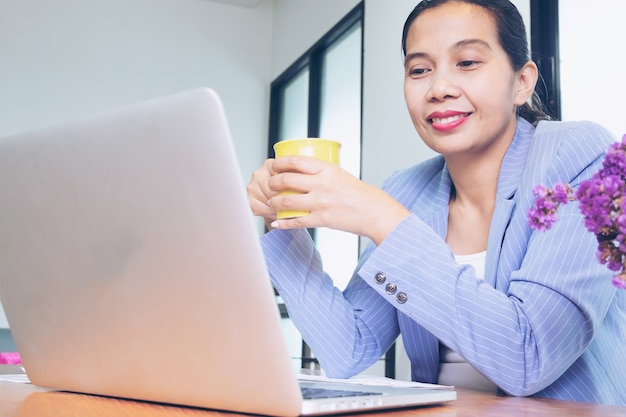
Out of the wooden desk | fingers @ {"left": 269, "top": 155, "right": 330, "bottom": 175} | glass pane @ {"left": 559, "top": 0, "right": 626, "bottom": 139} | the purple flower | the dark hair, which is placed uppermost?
glass pane @ {"left": 559, "top": 0, "right": 626, "bottom": 139}

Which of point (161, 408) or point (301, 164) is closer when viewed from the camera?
point (161, 408)

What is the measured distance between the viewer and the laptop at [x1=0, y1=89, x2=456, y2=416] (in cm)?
48

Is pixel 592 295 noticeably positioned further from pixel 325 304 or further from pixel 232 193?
pixel 232 193

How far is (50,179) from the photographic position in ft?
1.94

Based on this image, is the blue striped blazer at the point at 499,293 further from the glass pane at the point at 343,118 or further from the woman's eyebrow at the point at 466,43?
the glass pane at the point at 343,118

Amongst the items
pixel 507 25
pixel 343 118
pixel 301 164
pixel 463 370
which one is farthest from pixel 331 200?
pixel 343 118

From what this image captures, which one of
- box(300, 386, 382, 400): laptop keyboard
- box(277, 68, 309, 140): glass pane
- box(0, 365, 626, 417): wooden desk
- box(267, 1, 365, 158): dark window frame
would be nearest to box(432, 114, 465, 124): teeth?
box(0, 365, 626, 417): wooden desk

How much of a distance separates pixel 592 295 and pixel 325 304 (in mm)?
411

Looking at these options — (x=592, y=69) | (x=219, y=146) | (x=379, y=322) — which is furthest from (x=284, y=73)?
(x=219, y=146)

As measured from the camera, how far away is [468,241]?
1.23 m

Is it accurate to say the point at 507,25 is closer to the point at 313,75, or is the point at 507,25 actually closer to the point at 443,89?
the point at 443,89

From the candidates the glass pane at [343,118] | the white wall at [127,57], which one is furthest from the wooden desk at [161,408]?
the white wall at [127,57]

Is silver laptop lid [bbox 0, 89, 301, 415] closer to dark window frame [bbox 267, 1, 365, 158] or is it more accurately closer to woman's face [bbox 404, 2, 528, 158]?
woman's face [bbox 404, 2, 528, 158]

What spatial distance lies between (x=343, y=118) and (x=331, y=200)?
11.2 ft
